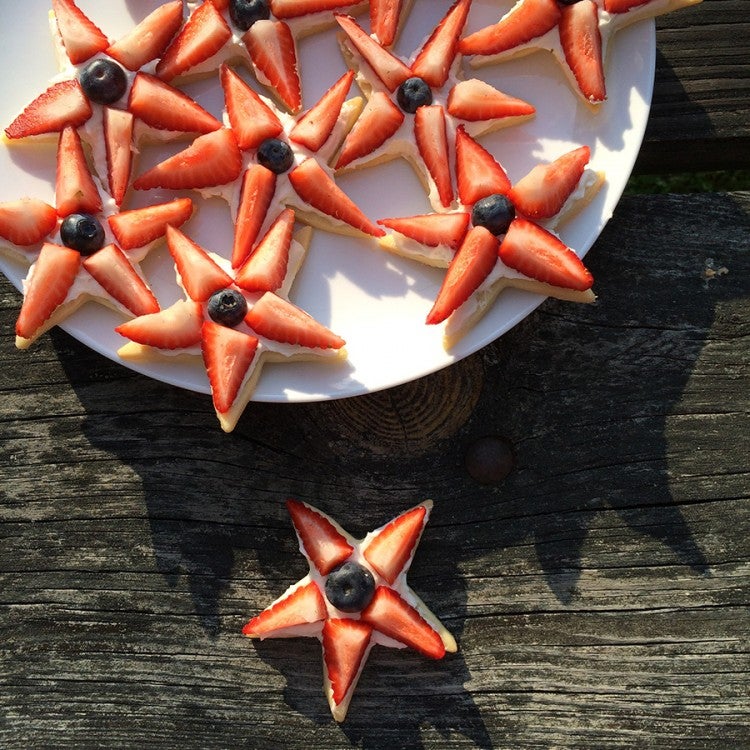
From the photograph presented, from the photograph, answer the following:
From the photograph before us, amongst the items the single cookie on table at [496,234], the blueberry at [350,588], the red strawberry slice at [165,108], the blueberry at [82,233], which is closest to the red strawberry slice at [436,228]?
the single cookie on table at [496,234]

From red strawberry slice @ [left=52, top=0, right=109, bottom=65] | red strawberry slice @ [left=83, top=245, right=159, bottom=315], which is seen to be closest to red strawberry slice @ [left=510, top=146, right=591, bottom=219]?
red strawberry slice @ [left=83, top=245, right=159, bottom=315]

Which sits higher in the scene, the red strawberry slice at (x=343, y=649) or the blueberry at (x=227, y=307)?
the blueberry at (x=227, y=307)

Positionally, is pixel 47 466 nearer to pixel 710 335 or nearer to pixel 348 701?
pixel 348 701

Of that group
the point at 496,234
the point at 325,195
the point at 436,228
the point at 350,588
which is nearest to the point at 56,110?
the point at 325,195

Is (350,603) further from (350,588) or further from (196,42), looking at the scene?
(196,42)

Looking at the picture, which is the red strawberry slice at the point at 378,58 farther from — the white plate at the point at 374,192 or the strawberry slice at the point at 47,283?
the strawberry slice at the point at 47,283

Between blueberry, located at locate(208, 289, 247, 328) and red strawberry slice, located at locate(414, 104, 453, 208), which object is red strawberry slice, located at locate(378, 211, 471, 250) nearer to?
red strawberry slice, located at locate(414, 104, 453, 208)
